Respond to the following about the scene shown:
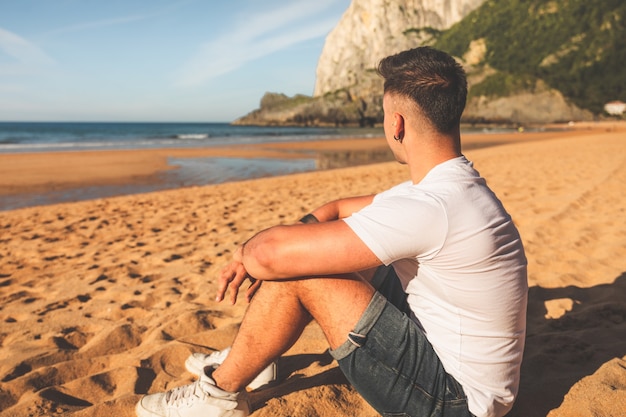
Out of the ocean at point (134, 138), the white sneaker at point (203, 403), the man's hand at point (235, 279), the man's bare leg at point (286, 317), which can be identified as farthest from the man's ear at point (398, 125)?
the ocean at point (134, 138)

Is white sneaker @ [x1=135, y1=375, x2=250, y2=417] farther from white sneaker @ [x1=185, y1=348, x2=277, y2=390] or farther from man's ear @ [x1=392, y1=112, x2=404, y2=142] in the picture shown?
man's ear @ [x1=392, y1=112, x2=404, y2=142]

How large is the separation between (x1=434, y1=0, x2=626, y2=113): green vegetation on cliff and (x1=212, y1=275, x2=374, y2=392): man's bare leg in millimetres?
71925

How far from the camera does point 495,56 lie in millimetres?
74562

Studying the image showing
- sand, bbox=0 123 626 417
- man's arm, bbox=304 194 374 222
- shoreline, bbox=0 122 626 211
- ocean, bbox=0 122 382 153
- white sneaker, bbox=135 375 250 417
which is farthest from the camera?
ocean, bbox=0 122 382 153

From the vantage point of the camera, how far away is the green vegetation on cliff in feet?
205

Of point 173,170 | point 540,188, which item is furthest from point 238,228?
point 173,170

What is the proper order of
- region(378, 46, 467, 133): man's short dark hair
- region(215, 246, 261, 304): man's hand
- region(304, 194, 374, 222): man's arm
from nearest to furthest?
region(378, 46, 467, 133): man's short dark hair, region(215, 246, 261, 304): man's hand, region(304, 194, 374, 222): man's arm

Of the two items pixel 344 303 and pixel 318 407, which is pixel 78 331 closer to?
pixel 318 407

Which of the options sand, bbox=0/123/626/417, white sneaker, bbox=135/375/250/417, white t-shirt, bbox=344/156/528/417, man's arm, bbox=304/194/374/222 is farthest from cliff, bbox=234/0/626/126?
white sneaker, bbox=135/375/250/417

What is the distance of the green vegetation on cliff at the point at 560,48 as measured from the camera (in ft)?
205

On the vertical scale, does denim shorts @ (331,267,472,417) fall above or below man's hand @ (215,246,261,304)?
below

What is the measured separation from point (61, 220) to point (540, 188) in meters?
7.85

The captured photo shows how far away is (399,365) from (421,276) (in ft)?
1.11

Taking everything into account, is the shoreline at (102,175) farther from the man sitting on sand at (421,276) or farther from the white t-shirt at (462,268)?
the white t-shirt at (462,268)
